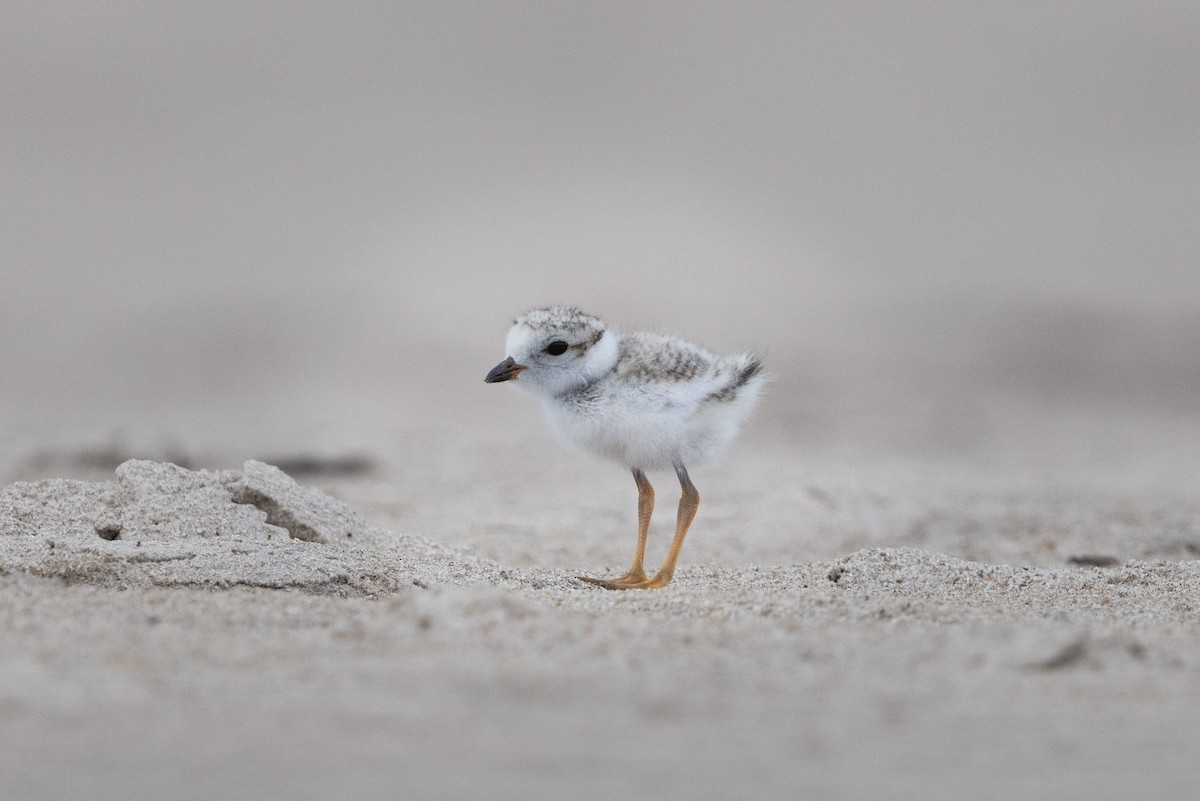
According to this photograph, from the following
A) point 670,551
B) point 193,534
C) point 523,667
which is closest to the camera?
point 523,667

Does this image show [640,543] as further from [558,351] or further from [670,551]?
[558,351]

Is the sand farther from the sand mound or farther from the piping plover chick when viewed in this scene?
the piping plover chick

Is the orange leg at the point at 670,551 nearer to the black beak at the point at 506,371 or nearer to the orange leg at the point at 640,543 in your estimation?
the orange leg at the point at 640,543

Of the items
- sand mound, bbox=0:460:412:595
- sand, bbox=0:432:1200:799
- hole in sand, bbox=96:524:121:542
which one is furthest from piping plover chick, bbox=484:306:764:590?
hole in sand, bbox=96:524:121:542

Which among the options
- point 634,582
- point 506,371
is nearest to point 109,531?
point 506,371

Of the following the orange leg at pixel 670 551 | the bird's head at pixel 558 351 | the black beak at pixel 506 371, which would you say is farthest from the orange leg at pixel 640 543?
the black beak at pixel 506 371

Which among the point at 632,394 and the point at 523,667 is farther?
the point at 632,394

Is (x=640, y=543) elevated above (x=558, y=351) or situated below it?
below
